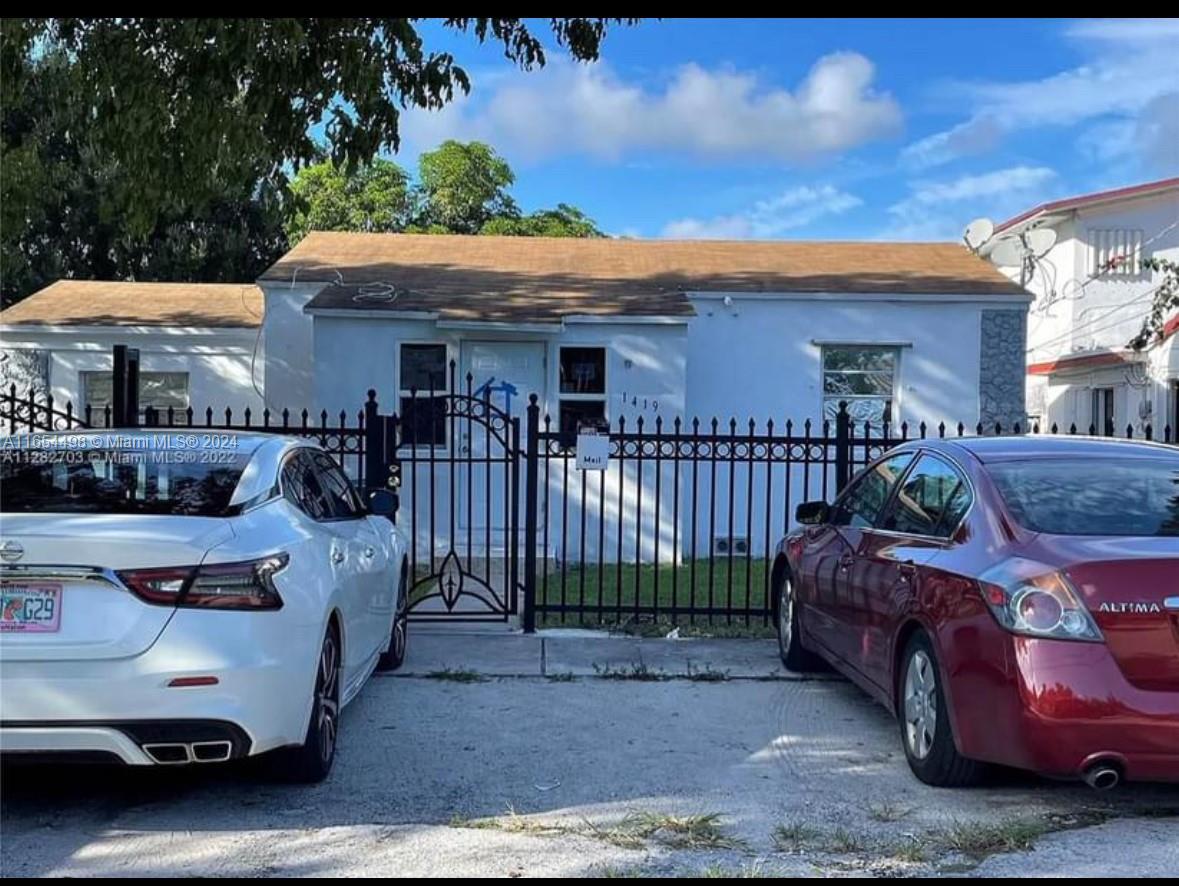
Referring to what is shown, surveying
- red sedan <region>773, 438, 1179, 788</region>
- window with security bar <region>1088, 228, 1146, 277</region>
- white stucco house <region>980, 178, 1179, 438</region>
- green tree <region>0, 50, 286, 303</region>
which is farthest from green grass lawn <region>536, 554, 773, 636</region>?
green tree <region>0, 50, 286, 303</region>

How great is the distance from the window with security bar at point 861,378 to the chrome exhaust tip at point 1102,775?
10.3 metres

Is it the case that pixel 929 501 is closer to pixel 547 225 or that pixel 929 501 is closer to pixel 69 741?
pixel 69 741

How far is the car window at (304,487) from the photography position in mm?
5150

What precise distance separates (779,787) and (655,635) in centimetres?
334

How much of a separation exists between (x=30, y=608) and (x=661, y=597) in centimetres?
711

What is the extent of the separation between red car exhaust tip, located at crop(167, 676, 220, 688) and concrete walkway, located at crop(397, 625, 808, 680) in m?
2.95

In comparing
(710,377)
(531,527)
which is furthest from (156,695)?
(710,377)

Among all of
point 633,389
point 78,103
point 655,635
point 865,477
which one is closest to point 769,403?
point 633,389

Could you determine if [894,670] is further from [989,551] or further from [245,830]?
[245,830]

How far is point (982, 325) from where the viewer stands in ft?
46.7

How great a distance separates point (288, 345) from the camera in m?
15.1

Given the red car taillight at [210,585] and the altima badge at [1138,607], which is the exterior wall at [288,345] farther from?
the altima badge at [1138,607]

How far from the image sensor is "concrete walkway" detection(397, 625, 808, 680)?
711 cm

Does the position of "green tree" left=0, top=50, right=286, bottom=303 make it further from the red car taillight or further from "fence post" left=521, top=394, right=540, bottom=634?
the red car taillight
